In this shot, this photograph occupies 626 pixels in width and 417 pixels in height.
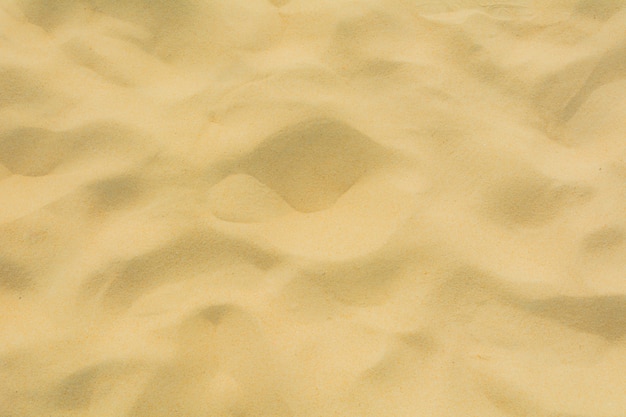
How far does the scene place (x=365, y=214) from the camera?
5.00 feet

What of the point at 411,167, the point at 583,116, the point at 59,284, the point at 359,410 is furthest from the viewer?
the point at 583,116

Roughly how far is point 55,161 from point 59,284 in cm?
35

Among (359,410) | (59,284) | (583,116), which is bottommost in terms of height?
(359,410)

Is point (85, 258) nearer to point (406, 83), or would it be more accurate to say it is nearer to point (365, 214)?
point (365, 214)

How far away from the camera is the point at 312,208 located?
1553 millimetres

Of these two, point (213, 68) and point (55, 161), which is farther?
point (213, 68)

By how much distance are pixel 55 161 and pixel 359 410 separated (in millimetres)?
986

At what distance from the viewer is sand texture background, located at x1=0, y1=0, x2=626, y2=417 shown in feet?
4.36

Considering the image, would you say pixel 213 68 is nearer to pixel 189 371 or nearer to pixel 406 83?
pixel 406 83

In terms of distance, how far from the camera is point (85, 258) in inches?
57.9

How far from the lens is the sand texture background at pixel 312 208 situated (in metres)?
1.33

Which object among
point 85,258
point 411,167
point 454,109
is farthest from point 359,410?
point 454,109

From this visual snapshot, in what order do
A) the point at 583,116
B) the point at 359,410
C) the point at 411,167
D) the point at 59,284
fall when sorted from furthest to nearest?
the point at 583,116 → the point at 411,167 → the point at 59,284 → the point at 359,410

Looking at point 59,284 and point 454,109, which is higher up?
point 454,109
